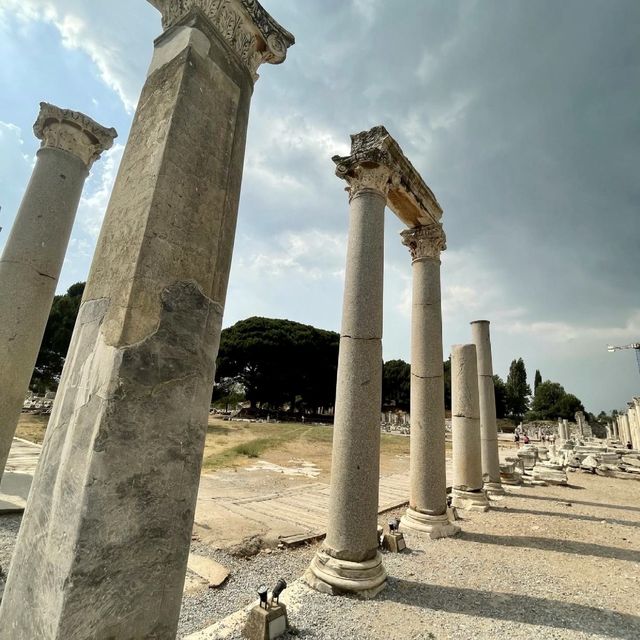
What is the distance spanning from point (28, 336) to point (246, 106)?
463 cm

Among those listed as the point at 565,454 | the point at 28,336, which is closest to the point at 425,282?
the point at 28,336

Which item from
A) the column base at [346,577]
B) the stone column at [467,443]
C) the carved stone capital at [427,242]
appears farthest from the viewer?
the stone column at [467,443]

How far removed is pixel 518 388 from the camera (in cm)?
8781

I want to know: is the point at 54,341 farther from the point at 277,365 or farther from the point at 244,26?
the point at 244,26

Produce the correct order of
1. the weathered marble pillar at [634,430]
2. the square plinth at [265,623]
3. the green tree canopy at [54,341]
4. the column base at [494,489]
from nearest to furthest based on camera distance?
the square plinth at [265,623] < the column base at [494,489] < the green tree canopy at [54,341] < the weathered marble pillar at [634,430]

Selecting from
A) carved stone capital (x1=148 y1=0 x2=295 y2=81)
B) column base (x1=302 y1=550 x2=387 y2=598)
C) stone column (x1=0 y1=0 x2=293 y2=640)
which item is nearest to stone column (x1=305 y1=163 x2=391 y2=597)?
column base (x1=302 y1=550 x2=387 y2=598)

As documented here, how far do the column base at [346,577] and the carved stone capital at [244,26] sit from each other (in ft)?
18.6

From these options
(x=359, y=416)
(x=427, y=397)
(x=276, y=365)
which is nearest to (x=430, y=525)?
(x=427, y=397)

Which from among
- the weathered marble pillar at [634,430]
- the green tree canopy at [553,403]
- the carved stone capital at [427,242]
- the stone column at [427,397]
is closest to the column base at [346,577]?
the stone column at [427,397]

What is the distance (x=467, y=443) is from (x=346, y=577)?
6.77 m

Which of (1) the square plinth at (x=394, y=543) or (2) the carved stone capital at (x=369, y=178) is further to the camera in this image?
(2) the carved stone capital at (x=369, y=178)

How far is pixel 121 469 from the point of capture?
196 centimetres

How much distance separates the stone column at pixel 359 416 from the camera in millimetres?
5031

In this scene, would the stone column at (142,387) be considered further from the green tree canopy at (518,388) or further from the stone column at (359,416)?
the green tree canopy at (518,388)
